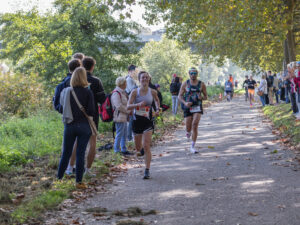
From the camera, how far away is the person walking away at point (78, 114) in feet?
23.3

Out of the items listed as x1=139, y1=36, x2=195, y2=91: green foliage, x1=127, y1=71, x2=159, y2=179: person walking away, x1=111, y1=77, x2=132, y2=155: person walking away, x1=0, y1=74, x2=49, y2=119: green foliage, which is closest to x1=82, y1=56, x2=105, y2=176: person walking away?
x1=127, y1=71, x2=159, y2=179: person walking away

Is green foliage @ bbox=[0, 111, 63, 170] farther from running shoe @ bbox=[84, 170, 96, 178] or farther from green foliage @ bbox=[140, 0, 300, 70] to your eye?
green foliage @ bbox=[140, 0, 300, 70]

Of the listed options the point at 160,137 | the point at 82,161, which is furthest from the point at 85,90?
the point at 160,137

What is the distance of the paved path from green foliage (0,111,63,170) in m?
2.49

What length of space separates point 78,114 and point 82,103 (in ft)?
0.61

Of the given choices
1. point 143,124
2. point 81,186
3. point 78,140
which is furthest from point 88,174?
point 143,124

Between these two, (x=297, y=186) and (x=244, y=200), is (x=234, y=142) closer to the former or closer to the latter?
(x=297, y=186)

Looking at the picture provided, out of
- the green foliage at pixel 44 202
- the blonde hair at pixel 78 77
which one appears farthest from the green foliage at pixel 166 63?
the green foliage at pixel 44 202

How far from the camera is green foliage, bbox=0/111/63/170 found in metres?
9.62

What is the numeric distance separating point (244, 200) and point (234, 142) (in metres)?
6.68

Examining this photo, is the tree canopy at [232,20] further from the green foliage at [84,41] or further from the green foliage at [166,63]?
the green foliage at [166,63]

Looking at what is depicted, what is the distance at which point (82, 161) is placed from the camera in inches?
290

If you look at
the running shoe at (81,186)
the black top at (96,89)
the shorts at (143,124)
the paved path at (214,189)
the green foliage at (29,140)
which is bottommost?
the paved path at (214,189)

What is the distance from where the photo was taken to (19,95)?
19609 millimetres
